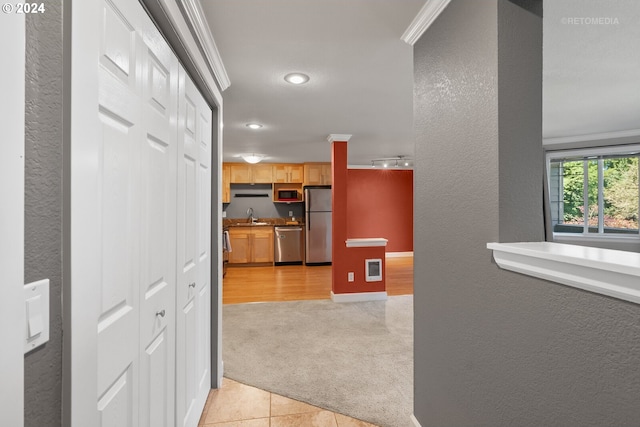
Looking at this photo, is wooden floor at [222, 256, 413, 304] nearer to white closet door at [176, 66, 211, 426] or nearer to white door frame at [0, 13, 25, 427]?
white closet door at [176, 66, 211, 426]

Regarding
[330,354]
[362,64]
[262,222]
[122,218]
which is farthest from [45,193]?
[262,222]

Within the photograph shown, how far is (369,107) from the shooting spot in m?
3.24

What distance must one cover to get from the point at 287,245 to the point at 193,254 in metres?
5.39

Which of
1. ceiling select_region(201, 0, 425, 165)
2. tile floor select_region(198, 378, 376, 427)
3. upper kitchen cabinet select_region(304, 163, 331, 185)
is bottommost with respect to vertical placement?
tile floor select_region(198, 378, 376, 427)

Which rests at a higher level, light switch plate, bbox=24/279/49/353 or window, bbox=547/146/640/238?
window, bbox=547/146/640/238

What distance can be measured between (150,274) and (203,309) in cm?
96

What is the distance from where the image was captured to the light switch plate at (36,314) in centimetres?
56

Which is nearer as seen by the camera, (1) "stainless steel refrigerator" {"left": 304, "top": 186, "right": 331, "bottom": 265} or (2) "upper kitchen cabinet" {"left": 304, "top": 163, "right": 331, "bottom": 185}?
(1) "stainless steel refrigerator" {"left": 304, "top": 186, "right": 331, "bottom": 265}

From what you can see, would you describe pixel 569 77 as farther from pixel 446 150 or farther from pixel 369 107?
pixel 446 150

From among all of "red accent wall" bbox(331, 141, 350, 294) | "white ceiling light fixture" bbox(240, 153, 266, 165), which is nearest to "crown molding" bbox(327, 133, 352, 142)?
"red accent wall" bbox(331, 141, 350, 294)

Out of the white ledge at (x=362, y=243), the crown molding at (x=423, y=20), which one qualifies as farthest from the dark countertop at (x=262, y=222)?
the crown molding at (x=423, y=20)

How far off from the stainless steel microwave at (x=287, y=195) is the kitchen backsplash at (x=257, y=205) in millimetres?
503

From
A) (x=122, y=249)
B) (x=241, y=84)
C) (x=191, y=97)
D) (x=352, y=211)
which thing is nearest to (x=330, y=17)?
(x=191, y=97)

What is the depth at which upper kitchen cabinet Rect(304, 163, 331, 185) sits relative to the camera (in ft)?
24.2
